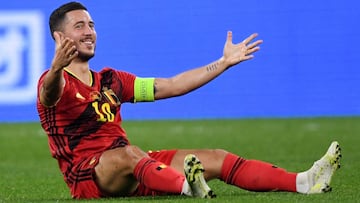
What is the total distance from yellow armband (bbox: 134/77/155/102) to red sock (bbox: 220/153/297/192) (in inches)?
28.4

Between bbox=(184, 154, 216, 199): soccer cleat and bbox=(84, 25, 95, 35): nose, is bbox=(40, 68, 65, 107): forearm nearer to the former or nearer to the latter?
bbox=(84, 25, 95, 35): nose

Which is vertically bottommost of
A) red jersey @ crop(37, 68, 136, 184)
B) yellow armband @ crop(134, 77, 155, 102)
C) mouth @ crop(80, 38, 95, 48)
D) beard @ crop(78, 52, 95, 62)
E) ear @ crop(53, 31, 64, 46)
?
red jersey @ crop(37, 68, 136, 184)

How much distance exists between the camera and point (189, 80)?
6859mm

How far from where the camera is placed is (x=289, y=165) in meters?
9.77

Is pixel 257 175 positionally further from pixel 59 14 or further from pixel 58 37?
pixel 59 14

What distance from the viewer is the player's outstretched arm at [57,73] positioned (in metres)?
6.15

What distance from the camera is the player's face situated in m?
6.78

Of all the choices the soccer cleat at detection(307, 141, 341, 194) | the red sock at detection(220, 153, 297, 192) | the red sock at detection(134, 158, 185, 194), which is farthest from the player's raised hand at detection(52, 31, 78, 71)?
the soccer cleat at detection(307, 141, 341, 194)

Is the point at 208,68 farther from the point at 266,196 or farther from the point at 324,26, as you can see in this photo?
the point at 324,26

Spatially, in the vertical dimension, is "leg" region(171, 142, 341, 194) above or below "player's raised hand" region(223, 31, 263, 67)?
below

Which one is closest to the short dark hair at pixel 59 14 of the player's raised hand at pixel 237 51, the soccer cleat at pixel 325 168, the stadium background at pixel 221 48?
the player's raised hand at pixel 237 51

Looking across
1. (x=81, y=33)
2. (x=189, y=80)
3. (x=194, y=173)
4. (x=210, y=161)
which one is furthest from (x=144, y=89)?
(x=194, y=173)

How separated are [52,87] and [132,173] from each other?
0.67m

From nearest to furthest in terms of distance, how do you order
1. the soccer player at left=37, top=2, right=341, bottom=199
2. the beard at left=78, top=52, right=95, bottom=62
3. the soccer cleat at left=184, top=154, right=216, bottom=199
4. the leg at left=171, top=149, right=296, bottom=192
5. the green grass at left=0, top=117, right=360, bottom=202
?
the soccer cleat at left=184, top=154, right=216, bottom=199 < the soccer player at left=37, top=2, right=341, bottom=199 < the leg at left=171, top=149, right=296, bottom=192 < the beard at left=78, top=52, right=95, bottom=62 < the green grass at left=0, top=117, right=360, bottom=202
